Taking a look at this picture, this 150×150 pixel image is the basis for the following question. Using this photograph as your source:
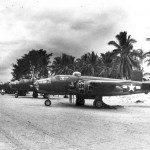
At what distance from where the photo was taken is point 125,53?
52.8 m

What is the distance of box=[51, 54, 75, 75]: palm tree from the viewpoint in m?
78.4

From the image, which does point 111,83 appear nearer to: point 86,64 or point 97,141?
point 97,141

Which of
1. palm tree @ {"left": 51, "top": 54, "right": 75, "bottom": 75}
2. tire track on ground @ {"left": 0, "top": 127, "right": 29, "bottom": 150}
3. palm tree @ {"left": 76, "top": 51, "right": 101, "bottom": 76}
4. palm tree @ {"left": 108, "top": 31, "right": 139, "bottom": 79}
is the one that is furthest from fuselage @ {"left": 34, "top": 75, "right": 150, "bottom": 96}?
palm tree @ {"left": 51, "top": 54, "right": 75, "bottom": 75}

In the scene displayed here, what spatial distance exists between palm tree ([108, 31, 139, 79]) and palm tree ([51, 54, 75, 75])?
88.0 feet

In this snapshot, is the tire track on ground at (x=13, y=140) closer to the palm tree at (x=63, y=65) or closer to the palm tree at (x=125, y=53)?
the palm tree at (x=125, y=53)

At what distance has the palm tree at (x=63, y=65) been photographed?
78.4 m

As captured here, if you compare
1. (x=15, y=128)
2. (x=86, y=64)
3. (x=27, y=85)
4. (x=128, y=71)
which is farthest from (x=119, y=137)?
(x=86, y=64)

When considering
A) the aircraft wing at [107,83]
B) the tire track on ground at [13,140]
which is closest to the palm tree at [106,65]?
the aircraft wing at [107,83]

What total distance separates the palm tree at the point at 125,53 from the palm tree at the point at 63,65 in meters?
26.8

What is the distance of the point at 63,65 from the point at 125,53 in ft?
102

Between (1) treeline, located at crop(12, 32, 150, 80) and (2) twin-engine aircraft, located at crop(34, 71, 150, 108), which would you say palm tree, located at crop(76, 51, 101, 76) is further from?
(2) twin-engine aircraft, located at crop(34, 71, 150, 108)

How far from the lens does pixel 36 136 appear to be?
7062 mm

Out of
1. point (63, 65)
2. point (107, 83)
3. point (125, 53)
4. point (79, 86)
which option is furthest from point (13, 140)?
point (63, 65)

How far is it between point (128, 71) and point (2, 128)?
46.7 m
